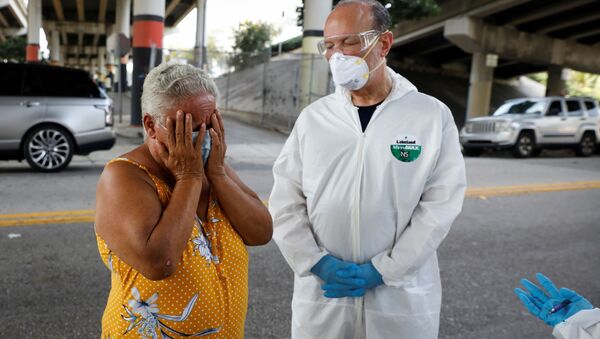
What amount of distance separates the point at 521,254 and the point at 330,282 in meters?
4.15

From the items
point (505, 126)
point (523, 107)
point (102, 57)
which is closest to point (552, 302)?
point (505, 126)

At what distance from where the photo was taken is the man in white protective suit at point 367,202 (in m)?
2.28

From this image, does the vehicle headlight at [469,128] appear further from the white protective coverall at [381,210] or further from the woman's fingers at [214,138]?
the woman's fingers at [214,138]

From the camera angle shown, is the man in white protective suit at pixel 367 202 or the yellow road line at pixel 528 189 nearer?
the man in white protective suit at pixel 367 202

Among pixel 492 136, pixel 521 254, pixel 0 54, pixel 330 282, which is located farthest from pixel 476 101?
pixel 0 54

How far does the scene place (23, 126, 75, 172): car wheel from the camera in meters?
9.35

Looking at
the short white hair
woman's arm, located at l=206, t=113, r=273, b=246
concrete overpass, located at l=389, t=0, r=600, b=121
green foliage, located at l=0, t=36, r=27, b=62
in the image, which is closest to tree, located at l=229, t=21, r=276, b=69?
concrete overpass, located at l=389, t=0, r=600, b=121

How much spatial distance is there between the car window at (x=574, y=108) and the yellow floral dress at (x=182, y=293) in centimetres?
1765

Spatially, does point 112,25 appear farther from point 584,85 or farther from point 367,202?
point 367,202

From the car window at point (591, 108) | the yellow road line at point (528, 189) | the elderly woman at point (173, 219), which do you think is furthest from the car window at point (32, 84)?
the car window at point (591, 108)

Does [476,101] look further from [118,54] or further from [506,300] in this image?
[506,300]

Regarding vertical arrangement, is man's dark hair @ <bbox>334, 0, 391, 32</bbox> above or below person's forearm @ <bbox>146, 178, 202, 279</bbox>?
above

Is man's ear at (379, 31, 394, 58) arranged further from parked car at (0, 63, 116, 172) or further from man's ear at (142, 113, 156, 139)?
parked car at (0, 63, 116, 172)

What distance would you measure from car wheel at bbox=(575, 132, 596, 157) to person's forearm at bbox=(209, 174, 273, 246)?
1798 centimetres
